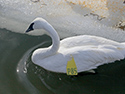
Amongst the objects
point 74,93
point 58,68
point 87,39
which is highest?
point 87,39

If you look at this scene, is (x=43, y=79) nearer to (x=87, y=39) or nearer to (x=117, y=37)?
(x=87, y=39)

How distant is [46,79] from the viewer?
4305 mm

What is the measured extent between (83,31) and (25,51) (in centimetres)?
171

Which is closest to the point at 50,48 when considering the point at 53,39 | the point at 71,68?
the point at 53,39

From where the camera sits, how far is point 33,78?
432 cm

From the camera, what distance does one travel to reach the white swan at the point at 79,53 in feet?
13.4

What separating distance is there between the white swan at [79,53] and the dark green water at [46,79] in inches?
8.2

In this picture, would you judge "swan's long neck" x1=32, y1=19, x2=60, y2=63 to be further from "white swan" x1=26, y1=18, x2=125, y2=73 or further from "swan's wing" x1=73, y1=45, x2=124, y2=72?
"swan's wing" x1=73, y1=45, x2=124, y2=72

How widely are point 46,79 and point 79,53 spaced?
0.91 metres

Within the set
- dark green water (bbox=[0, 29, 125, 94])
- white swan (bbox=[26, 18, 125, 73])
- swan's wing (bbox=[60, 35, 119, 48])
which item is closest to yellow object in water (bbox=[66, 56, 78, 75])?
white swan (bbox=[26, 18, 125, 73])

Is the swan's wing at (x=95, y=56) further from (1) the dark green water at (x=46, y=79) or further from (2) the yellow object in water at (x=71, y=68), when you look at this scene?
(1) the dark green water at (x=46, y=79)

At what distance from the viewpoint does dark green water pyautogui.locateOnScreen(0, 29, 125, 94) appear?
4.11 meters

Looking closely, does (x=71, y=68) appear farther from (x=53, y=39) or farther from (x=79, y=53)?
(x=53, y=39)

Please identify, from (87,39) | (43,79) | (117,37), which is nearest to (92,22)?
(117,37)
